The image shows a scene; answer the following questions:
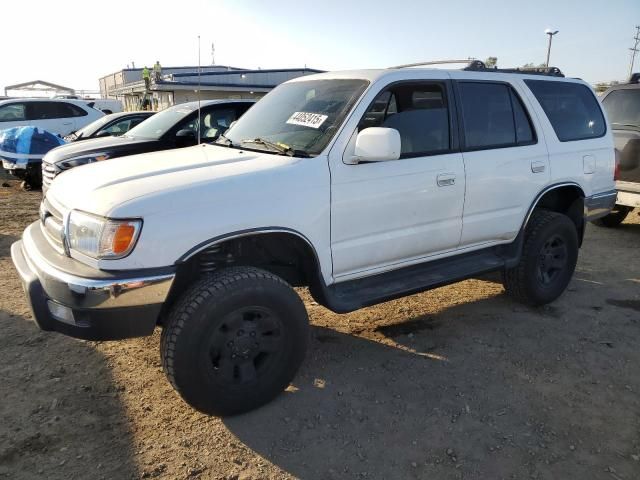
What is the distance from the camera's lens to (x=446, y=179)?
359 centimetres

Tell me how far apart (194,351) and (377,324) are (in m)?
1.95

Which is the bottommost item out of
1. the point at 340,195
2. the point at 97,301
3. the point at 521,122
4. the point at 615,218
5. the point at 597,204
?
the point at 615,218

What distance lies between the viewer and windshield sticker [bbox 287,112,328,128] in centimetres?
335

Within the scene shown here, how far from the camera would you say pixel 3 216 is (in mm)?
7840

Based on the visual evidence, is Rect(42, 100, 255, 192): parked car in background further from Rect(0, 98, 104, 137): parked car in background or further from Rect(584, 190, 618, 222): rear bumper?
Rect(0, 98, 104, 137): parked car in background

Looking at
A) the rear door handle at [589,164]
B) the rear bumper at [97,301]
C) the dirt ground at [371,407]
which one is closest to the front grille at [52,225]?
A: the rear bumper at [97,301]

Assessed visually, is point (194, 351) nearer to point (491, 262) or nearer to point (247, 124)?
point (247, 124)

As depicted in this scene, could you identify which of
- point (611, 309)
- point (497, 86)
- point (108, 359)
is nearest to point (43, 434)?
point (108, 359)

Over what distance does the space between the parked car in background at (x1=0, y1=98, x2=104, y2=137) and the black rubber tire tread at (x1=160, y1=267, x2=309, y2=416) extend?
12.9 metres

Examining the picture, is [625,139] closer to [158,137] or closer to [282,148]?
[282,148]

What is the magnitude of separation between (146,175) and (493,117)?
2650 millimetres

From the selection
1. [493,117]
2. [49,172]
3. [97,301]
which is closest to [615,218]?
[493,117]

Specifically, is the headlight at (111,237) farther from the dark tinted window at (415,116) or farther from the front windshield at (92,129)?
the front windshield at (92,129)

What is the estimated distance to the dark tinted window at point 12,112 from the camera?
13.2m
